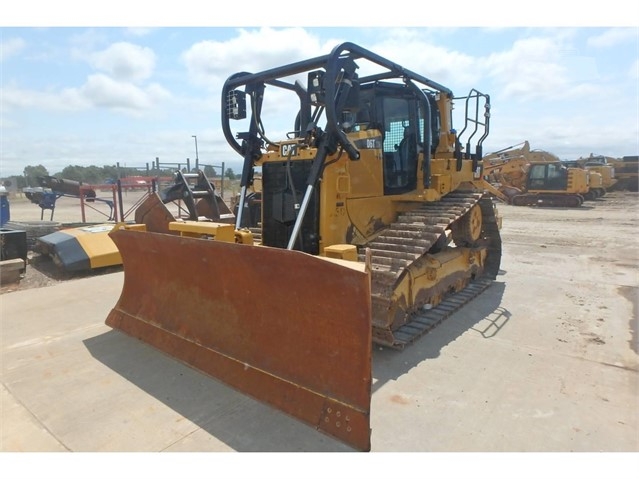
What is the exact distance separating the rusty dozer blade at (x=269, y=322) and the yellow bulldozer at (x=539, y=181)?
60.5 feet

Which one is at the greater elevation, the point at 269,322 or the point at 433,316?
the point at 269,322

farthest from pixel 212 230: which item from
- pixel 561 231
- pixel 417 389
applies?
pixel 561 231

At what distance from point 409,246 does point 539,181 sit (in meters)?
20.6

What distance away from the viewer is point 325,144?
4.10m

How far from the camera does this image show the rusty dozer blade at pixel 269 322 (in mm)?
2816

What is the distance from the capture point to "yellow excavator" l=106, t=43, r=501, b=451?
9.76 ft

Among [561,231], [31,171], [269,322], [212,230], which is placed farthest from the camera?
[31,171]

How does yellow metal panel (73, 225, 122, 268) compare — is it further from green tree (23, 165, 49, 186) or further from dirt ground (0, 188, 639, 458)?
green tree (23, 165, 49, 186)

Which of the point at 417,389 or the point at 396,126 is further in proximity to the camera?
the point at 396,126

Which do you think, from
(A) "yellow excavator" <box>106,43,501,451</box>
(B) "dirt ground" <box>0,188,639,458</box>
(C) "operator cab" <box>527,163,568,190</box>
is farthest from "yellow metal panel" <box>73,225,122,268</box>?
(C) "operator cab" <box>527,163,568,190</box>

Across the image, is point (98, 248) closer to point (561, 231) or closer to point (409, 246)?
point (409, 246)

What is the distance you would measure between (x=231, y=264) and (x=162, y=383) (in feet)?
3.72

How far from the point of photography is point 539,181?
71.9 ft

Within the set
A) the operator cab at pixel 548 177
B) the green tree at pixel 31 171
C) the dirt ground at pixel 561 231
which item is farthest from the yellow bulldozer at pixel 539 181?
the green tree at pixel 31 171
